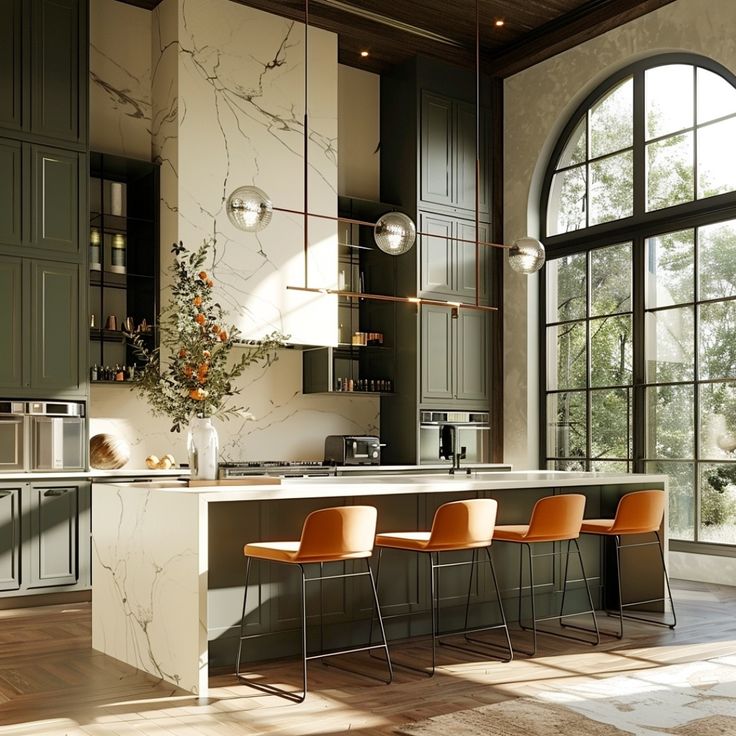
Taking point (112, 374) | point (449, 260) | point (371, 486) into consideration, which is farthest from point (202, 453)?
point (449, 260)

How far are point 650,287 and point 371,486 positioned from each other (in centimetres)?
405

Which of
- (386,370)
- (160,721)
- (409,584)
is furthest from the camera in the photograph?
(386,370)

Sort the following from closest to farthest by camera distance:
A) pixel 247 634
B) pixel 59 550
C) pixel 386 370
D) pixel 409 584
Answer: pixel 247 634 → pixel 409 584 → pixel 59 550 → pixel 386 370

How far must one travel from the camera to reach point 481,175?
8.87 meters

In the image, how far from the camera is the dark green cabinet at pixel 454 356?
8344 millimetres

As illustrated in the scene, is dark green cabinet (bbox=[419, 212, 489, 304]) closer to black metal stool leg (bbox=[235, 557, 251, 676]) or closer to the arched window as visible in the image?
the arched window

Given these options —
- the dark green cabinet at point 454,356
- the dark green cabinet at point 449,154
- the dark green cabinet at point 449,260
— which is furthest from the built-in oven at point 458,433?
the dark green cabinet at point 449,154

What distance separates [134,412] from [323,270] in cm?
184

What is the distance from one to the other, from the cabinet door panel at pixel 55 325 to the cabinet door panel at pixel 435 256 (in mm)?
3029

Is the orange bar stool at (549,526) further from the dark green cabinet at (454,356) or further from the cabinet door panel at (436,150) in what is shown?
the cabinet door panel at (436,150)

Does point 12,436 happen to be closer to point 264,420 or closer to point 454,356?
point 264,420

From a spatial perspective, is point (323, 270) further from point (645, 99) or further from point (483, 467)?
point (645, 99)

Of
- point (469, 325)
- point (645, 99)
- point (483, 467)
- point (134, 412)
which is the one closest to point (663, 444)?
point (483, 467)

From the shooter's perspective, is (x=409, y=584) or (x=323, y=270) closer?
(x=409, y=584)
